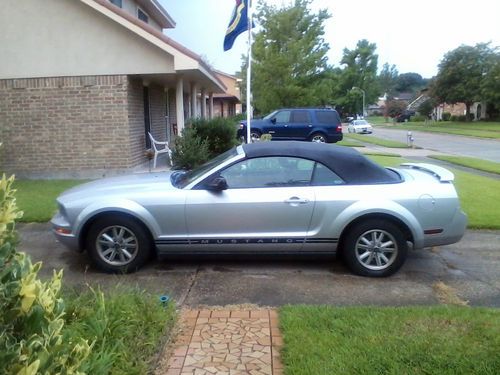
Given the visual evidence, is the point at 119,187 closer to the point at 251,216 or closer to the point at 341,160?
the point at 251,216

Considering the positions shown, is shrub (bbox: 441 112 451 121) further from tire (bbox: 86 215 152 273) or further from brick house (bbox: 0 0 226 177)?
tire (bbox: 86 215 152 273)

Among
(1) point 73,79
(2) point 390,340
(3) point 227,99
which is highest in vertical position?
(3) point 227,99

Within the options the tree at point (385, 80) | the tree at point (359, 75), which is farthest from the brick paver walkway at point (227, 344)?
the tree at point (385, 80)

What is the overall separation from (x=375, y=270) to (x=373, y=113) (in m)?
127

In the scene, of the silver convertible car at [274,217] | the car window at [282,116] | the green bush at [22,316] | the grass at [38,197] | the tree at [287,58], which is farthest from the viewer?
the tree at [287,58]

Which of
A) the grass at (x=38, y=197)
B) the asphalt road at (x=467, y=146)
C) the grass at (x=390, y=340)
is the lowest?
the asphalt road at (x=467, y=146)

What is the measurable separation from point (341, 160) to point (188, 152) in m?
6.42

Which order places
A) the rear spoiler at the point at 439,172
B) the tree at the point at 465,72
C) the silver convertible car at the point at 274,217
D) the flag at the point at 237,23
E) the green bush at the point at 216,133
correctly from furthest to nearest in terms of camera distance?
the tree at the point at 465,72 < the green bush at the point at 216,133 < the flag at the point at 237,23 < the rear spoiler at the point at 439,172 < the silver convertible car at the point at 274,217

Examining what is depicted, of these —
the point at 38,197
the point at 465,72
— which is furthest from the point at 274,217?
the point at 465,72

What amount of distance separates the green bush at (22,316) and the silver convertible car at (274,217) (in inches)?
132

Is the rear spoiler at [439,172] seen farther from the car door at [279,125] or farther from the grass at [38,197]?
the car door at [279,125]

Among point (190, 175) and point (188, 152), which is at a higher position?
point (190, 175)

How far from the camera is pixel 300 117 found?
21969 mm

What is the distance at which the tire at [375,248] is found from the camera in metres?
5.16
